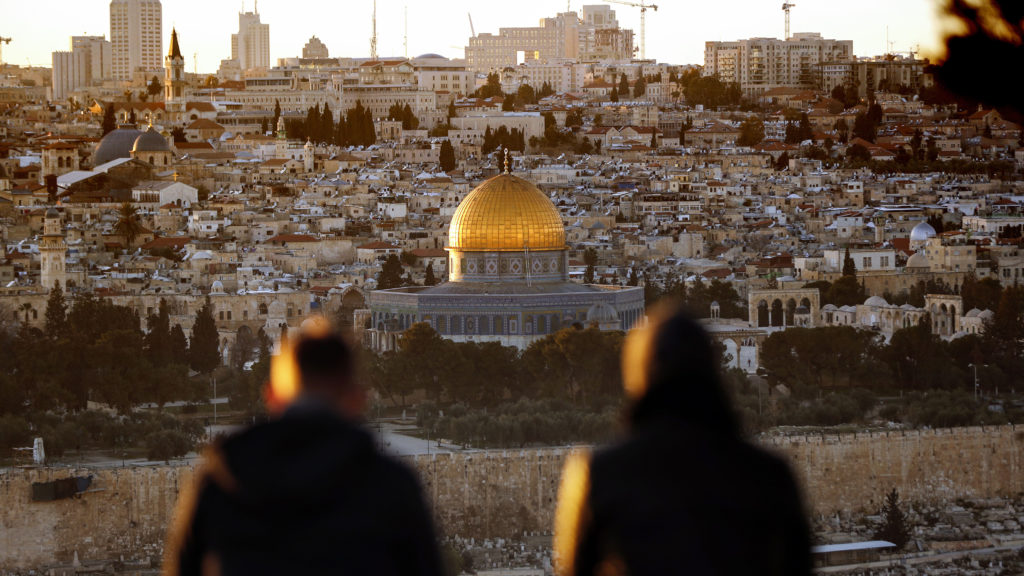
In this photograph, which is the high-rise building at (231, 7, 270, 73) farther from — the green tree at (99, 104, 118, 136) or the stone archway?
the stone archway

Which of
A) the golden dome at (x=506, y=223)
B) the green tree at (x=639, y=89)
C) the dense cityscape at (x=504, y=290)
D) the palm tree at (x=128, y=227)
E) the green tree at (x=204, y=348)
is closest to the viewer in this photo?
the dense cityscape at (x=504, y=290)

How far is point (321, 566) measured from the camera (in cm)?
548

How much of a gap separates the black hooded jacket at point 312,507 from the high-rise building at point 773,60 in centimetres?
14158

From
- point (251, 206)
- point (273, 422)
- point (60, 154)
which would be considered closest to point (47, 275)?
point (251, 206)

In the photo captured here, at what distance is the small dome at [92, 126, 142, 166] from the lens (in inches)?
3605

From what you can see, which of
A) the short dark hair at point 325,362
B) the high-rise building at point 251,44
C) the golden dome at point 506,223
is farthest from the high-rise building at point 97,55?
the short dark hair at point 325,362

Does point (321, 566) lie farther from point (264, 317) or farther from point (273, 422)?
point (264, 317)

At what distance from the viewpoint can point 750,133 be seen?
112 m

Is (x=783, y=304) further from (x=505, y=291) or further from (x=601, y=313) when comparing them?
(x=505, y=291)

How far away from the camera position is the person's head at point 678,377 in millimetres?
5555

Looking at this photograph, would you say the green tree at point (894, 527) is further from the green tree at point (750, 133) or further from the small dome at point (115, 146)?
the green tree at point (750, 133)

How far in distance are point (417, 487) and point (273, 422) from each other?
373 mm

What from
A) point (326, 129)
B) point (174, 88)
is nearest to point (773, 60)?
point (174, 88)

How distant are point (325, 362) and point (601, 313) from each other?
4262cm
